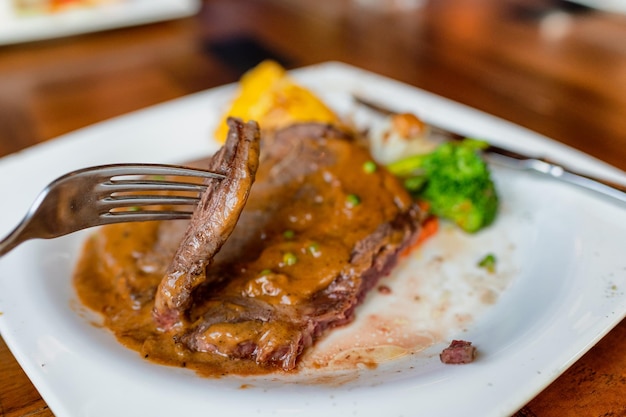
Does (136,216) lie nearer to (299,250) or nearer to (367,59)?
(299,250)

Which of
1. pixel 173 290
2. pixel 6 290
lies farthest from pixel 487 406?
pixel 6 290

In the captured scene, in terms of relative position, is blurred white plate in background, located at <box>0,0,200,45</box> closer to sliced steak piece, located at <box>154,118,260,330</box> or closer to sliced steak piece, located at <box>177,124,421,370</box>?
sliced steak piece, located at <box>177,124,421,370</box>

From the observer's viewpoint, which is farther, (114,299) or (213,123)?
(213,123)

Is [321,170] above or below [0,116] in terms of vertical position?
above

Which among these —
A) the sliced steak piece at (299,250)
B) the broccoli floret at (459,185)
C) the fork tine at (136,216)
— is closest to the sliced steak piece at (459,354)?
the sliced steak piece at (299,250)

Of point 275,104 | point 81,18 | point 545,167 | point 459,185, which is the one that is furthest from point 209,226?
point 81,18

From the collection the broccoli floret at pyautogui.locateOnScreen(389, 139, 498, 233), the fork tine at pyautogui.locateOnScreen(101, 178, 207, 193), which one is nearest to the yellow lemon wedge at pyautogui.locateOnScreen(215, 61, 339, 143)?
the broccoli floret at pyautogui.locateOnScreen(389, 139, 498, 233)

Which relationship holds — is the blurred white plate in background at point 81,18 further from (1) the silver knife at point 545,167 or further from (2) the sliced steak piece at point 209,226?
(2) the sliced steak piece at point 209,226

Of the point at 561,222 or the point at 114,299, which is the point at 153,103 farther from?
the point at 561,222
